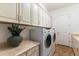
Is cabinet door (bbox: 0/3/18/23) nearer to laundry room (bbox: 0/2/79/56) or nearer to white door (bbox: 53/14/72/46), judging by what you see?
laundry room (bbox: 0/2/79/56)

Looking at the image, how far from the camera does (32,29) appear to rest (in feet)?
8.42

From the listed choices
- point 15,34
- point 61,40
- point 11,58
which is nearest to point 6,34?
point 15,34

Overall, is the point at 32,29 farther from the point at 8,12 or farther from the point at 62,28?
the point at 62,28

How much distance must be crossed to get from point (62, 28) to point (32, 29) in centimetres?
318

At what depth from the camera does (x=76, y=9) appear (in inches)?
202

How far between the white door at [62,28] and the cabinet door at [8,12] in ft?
13.8

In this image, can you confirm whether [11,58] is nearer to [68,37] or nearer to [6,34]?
[6,34]

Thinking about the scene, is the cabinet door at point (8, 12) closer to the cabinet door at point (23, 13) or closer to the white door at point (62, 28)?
Result: the cabinet door at point (23, 13)

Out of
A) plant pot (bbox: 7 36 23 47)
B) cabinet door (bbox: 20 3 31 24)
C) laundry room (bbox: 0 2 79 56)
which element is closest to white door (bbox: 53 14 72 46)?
laundry room (bbox: 0 2 79 56)

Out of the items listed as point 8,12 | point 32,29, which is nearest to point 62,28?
point 32,29

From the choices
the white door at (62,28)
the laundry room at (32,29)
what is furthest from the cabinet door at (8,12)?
the white door at (62,28)

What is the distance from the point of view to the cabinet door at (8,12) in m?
1.15

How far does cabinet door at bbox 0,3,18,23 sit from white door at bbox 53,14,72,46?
420cm

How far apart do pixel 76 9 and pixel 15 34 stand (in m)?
4.30
